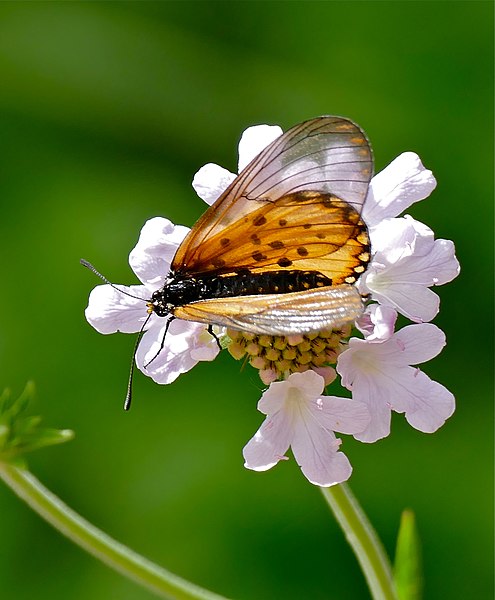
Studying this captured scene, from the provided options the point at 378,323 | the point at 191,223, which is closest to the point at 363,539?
the point at 378,323

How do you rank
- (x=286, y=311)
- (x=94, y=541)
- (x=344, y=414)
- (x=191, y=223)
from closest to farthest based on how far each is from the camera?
(x=286, y=311) < (x=344, y=414) < (x=94, y=541) < (x=191, y=223)

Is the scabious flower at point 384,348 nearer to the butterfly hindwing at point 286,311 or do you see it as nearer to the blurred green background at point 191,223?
the butterfly hindwing at point 286,311

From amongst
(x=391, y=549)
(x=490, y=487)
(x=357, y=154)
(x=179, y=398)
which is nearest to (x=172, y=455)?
(x=179, y=398)

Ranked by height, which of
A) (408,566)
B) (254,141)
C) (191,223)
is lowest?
(408,566)

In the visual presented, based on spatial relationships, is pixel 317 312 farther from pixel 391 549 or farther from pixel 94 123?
pixel 94 123

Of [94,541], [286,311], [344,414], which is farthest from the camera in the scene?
[94,541]

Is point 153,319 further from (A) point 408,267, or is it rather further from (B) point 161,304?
(A) point 408,267

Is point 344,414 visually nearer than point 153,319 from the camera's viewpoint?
Yes
